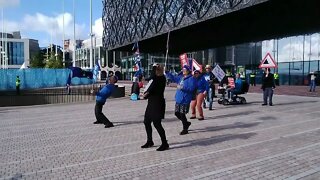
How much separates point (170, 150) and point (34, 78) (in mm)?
34008

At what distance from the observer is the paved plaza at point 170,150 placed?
6.23 m

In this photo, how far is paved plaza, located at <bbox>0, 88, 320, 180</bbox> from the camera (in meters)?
6.23

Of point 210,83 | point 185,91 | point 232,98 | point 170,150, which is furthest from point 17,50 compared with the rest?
point 170,150

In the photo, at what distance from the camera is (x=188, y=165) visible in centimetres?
664

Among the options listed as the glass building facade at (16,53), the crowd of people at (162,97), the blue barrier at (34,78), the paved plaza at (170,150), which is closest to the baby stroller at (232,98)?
the crowd of people at (162,97)

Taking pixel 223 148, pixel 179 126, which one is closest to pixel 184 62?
pixel 179 126

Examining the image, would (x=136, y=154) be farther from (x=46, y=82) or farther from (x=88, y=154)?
(x=46, y=82)

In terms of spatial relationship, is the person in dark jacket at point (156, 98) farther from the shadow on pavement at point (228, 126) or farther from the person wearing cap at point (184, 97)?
the shadow on pavement at point (228, 126)

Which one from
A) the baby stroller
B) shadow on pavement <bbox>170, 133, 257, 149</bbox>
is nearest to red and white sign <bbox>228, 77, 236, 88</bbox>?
the baby stroller

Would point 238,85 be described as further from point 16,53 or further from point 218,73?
point 16,53

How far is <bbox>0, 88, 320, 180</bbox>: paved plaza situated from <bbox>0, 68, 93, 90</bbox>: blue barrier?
2439 cm

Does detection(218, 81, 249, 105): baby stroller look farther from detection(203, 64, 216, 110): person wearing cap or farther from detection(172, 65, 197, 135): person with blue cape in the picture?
detection(172, 65, 197, 135): person with blue cape

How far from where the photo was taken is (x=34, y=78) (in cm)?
3897

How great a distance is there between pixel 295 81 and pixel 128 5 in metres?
30.6
